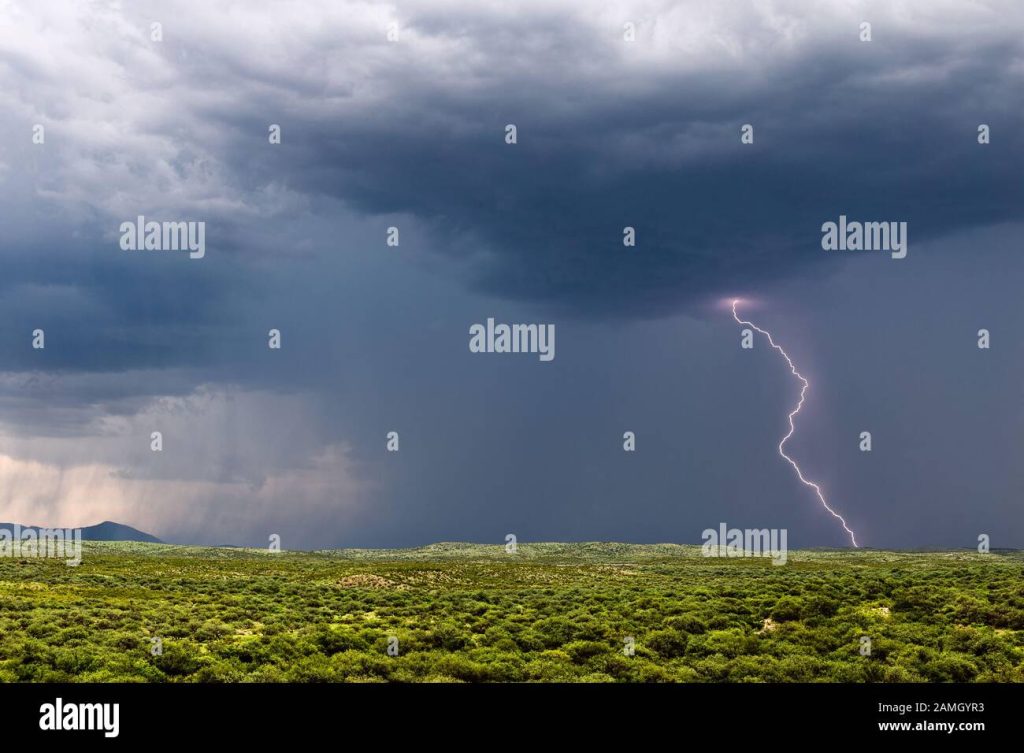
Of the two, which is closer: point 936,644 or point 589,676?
point 589,676

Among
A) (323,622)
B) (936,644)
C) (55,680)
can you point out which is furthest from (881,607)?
(55,680)
